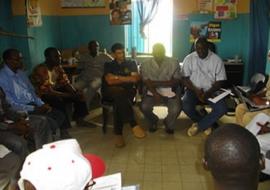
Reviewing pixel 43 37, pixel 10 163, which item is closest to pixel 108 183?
pixel 10 163

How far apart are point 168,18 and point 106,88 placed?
274 cm

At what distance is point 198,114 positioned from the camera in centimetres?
421

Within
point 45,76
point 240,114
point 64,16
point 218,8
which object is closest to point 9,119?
point 45,76

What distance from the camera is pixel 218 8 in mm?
5777

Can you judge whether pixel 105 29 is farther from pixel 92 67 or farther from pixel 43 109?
pixel 43 109

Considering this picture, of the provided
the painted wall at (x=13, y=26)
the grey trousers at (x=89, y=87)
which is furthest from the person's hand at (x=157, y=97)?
the painted wall at (x=13, y=26)

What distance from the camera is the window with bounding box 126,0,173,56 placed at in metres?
6.15

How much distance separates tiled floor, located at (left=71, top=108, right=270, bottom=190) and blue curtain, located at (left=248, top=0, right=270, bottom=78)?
1906 mm

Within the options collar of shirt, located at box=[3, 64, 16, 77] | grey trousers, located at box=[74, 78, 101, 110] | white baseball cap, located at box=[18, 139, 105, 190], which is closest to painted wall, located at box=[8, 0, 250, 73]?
grey trousers, located at box=[74, 78, 101, 110]

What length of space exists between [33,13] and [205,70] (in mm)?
2731

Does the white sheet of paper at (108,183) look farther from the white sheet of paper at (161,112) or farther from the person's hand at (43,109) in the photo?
the white sheet of paper at (161,112)

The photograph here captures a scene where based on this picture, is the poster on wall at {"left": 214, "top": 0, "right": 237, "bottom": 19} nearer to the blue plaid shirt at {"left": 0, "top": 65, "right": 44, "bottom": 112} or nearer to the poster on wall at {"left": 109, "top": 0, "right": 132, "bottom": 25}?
the poster on wall at {"left": 109, "top": 0, "right": 132, "bottom": 25}

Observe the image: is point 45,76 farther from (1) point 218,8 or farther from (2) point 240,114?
(1) point 218,8

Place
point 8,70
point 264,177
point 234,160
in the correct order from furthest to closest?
1. point 8,70
2. point 264,177
3. point 234,160
